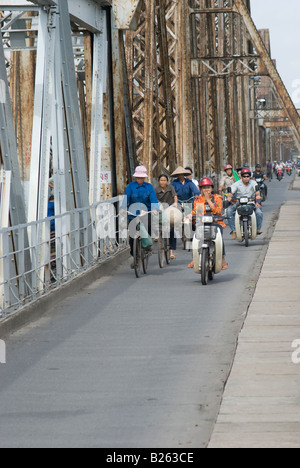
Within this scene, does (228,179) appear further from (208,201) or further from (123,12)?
(208,201)

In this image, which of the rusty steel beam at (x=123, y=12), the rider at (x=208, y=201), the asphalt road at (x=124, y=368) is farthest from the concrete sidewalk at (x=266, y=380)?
the rusty steel beam at (x=123, y=12)

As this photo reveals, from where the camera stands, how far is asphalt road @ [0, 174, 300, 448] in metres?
6.71

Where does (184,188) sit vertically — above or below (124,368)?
above

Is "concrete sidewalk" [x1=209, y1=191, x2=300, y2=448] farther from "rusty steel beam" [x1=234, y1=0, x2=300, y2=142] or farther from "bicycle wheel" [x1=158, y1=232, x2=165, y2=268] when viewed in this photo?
"rusty steel beam" [x1=234, y1=0, x2=300, y2=142]

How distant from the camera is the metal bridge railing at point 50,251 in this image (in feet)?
35.9

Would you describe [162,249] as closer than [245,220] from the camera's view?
Yes

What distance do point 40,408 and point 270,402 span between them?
1552mm

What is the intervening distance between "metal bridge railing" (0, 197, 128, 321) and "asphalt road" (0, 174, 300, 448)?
35cm

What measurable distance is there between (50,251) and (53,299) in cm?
79

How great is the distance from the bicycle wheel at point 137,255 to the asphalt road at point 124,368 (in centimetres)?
133

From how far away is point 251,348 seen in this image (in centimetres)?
920

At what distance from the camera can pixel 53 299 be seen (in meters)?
12.6

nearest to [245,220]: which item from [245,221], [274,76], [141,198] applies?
[245,221]
